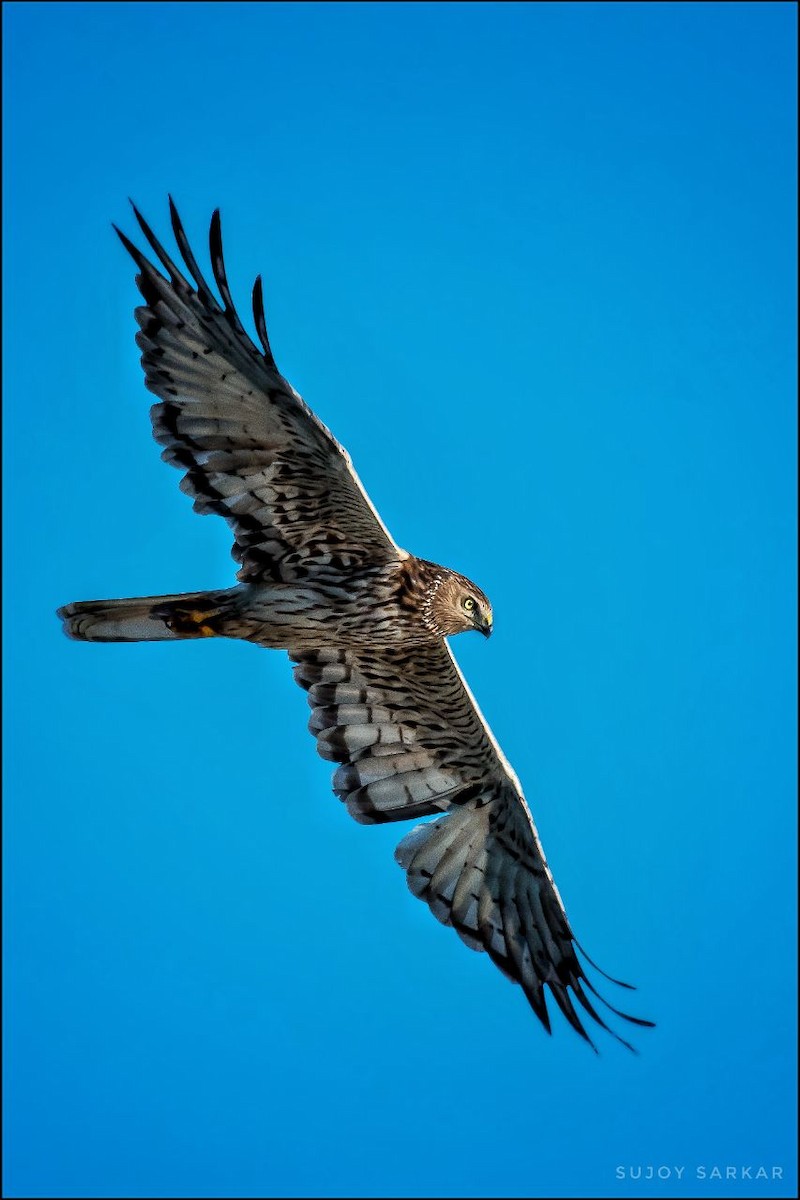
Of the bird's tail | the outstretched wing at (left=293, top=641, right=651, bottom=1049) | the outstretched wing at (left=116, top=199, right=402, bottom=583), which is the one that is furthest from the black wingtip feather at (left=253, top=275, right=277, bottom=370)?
the outstretched wing at (left=293, top=641, right=651, bottom=1049)

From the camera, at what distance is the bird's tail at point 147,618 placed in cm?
712

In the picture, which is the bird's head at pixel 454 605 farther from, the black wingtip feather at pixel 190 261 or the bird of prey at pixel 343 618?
the black wingtip feather at pixel 190 261

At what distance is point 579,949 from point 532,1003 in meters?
0.41

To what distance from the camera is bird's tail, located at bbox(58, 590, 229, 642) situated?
7.12m

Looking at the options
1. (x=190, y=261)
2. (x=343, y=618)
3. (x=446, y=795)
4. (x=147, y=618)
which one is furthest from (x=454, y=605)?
(x=190, y=261)

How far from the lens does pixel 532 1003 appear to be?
7770 millimetres

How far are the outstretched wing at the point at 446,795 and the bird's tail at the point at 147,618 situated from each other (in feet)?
3.05

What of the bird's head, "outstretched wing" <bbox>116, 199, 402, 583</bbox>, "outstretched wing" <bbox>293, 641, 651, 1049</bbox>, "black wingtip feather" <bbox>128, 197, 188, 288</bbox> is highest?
"black wingtip feather" <bbox>128, 197, 188, 288</bbox>

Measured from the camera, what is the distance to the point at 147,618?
7.25 metres

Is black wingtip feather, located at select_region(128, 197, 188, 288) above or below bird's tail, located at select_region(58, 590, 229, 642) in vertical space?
above

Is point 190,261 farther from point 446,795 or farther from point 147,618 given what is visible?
point 446,795

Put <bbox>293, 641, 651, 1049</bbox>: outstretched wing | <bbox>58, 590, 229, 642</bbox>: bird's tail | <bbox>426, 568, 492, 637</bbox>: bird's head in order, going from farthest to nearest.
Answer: <bbox>293, 641, 651, 1049</bbox>: outstretched wing, <bbox>426, 568, 492, 637</bbox>: bird's head, <bbox>58, 590, 229, 642</bbox>: bird's tail

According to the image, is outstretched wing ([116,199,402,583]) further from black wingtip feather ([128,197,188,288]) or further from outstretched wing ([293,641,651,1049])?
outstretched wing ([293,641,651,1049])

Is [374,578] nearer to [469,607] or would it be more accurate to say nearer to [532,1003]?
[469,607]
